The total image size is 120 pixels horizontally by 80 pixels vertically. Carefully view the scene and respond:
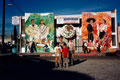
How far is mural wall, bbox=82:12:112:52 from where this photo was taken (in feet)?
94.6

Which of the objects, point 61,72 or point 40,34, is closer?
point 61,72

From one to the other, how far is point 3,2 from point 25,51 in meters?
10.7

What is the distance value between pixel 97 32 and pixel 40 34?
11.1m

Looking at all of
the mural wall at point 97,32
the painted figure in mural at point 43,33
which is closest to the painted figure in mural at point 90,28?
the mural wall at point 97,32

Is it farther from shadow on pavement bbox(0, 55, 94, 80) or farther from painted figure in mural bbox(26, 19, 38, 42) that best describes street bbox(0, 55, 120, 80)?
painted figure in mural bbox(26, 19, 38, 42)

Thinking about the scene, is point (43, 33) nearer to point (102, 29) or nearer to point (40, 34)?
point (40, 34)

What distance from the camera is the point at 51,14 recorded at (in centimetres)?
2938

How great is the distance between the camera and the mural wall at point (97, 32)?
28.8 m

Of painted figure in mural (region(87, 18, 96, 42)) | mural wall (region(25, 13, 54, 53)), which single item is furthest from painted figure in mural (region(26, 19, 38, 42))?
painted figure in mural (region(87, 18, 96, 42))

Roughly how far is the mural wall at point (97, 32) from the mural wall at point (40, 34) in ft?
21.1

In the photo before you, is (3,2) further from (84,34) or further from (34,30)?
(84,34)

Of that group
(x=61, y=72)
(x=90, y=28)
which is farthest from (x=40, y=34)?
(x=61, y=72)

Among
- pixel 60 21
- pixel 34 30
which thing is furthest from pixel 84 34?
pixel 34 30

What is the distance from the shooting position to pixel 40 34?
29281mm
